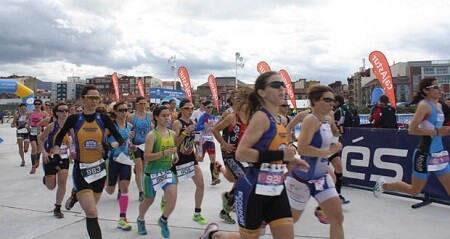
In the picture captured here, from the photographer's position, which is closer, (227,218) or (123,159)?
(227,218)

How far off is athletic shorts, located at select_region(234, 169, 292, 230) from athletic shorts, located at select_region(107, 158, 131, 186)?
3249mm

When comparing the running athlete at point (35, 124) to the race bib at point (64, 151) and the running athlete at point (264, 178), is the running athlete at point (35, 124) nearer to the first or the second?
the race bib at point (64, 151)

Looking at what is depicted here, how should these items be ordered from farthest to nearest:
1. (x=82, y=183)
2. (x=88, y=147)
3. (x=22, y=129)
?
1. (x=22, y=129)
2. (x=88, y=147)
3. (x=82, y=183)

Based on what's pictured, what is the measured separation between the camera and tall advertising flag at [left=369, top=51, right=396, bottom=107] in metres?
14.3

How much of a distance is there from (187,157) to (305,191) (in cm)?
229

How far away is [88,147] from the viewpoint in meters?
4.39

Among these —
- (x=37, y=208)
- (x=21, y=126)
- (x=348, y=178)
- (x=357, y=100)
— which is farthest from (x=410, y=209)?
(x=357, y=100)

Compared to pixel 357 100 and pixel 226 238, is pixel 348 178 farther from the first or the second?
pixel 357 100

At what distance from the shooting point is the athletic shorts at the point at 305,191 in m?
3.71

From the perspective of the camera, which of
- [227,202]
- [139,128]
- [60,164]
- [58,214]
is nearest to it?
[227,202]

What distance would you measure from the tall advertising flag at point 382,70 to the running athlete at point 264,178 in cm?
1230

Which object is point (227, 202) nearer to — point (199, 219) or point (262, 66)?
point (199, 219)

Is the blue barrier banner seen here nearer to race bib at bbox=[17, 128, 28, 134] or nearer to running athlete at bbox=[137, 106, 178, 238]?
running athlete at bbox=[137, 106, 178, 238]

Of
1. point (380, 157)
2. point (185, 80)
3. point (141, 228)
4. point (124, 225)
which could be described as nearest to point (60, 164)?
point (124, 225)
